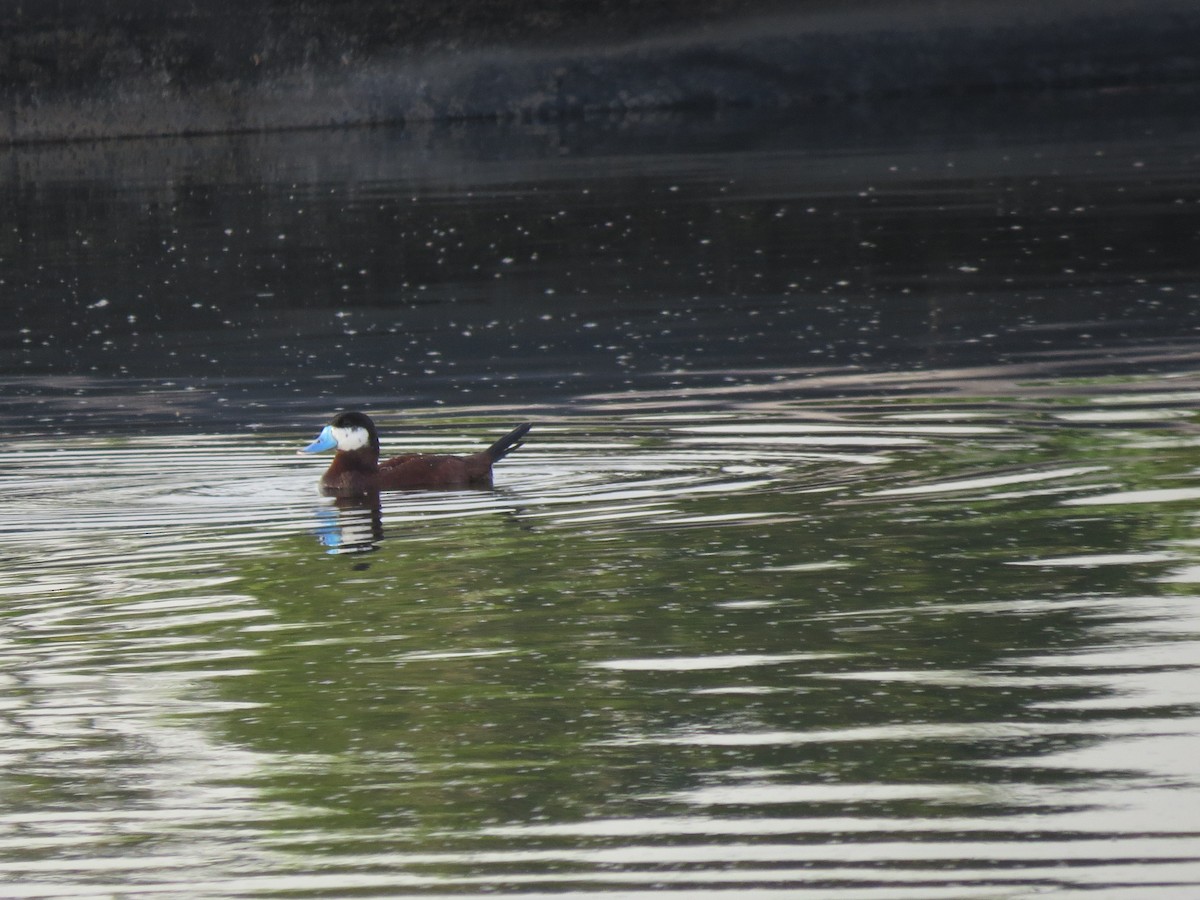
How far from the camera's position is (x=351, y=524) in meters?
9.77

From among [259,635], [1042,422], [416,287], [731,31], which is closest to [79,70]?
[731,31]

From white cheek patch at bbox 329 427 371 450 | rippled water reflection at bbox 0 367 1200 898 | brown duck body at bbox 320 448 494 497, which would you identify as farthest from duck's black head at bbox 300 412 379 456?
rippled water reflection at bbox 0 367 1200 898

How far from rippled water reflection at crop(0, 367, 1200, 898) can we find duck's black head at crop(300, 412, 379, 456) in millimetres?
269

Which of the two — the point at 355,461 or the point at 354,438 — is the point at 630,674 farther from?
the point at 354,438

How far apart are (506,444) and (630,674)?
3918 millimetres

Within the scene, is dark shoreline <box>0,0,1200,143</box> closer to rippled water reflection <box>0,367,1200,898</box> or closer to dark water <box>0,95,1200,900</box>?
dark water <box>0,95,1200,900</box>

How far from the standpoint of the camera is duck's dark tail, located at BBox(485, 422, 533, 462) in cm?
1047

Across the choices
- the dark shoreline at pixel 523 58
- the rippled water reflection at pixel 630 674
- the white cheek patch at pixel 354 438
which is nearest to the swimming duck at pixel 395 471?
the white cheek patch at pixel 354 438

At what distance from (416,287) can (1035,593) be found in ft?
38.9

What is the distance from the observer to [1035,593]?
757cm

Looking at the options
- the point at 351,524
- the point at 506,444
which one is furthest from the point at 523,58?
the point at 351,524

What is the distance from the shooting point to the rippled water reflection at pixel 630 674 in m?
5.30

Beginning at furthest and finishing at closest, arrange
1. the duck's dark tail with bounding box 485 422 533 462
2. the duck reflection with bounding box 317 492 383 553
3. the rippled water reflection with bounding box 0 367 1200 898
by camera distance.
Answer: the duck's dark tail with bounding box 485 422 533 462, the duck reflection with bounding box 317 492 383 553, the rippled water reflection with bounding box 0 367 1200 898

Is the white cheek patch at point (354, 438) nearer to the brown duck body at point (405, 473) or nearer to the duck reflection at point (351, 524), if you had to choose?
the brown duck body at point (405, 473)
